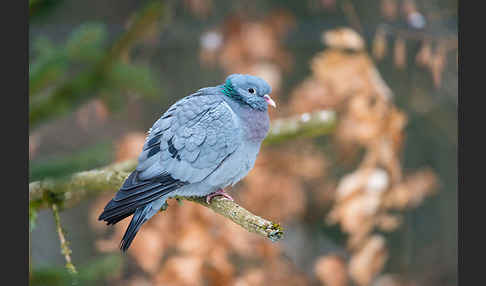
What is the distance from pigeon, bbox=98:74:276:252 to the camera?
3.38ft

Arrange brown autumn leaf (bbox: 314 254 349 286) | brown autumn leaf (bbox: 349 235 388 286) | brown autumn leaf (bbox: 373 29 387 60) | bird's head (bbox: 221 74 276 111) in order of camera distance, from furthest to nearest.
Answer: brown autumn leaf (bbox: 314 254 349 286) → brown autumn leaf (bbox: 349 235 388 286) → brown autumn leaf (bbox: 373 29 387 60) → bird's head (bbox: 221 74 276 111)

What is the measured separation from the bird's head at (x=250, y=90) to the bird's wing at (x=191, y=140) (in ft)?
0.19

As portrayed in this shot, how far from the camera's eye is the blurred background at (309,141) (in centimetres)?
217

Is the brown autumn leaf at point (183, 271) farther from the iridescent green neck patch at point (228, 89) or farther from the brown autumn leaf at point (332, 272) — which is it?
the iridescent green neck patch at point (228, 89)

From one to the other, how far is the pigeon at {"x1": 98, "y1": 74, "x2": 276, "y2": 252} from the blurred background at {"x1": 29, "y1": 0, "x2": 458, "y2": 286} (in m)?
0.81

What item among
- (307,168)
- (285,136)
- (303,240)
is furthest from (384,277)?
(285,136)

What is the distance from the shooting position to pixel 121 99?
3.29ft

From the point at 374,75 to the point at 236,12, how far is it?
2.45 feet

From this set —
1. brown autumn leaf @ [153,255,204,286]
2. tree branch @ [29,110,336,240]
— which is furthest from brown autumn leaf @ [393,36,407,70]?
brown autumn leaf @ [153,255,204,286]

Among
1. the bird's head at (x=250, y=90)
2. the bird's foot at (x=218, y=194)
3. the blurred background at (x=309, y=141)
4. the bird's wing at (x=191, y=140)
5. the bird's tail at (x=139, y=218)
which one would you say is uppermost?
the blurred background at (x=309, y=141)

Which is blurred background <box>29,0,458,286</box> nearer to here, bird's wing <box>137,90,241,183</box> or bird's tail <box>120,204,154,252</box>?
bird's wing <box>137,90,241,183</box>

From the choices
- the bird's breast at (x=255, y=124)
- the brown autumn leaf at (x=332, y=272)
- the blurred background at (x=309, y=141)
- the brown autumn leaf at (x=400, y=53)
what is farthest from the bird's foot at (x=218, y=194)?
the brown autumn leaf at (x=332, y=272)

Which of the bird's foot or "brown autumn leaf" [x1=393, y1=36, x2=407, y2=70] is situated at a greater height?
"brown autumn leaf" [x1=393, y1=36, x2=407, y2=70]

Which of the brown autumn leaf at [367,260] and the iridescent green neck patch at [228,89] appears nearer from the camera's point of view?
the iridescent green neck patch at [228,89]
